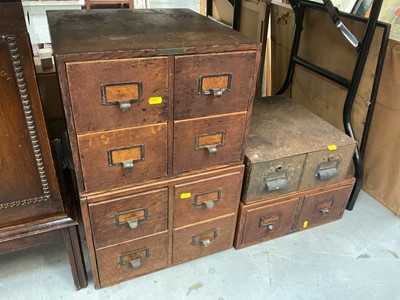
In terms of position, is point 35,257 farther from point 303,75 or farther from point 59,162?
point 303,75

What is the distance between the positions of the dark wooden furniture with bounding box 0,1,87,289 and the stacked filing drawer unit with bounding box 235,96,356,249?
2.29ft

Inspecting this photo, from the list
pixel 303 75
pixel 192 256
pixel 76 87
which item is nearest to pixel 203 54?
pixel 76 87

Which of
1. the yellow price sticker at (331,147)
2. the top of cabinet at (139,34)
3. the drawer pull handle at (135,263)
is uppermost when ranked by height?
the top of cabinet at (139,34)

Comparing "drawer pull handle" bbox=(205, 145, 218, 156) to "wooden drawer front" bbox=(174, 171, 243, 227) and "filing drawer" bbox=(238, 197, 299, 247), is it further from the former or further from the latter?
"filing drawer" bbox=(238, 197, 299, 247)

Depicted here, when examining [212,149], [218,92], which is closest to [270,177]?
[212,149]

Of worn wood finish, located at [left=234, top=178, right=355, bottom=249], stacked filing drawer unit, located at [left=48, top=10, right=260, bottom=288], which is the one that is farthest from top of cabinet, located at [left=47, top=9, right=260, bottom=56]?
worn wood finish, located at [left=234, top=178, right=355, bottom=249]

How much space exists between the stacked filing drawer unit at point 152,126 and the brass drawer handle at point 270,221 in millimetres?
163

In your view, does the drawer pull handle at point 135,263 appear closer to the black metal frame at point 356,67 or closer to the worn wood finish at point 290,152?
the worn wood finish at point 290,152

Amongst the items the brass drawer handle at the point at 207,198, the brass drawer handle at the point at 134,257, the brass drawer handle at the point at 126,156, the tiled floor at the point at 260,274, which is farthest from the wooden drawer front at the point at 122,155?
the tiled floor at the point at 260,274

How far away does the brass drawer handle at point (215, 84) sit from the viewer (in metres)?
1.07

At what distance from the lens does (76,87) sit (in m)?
0.93

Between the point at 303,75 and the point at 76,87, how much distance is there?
1533mm

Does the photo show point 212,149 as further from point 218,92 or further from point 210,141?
point 218,92

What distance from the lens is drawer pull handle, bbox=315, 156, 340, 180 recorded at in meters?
1.54
